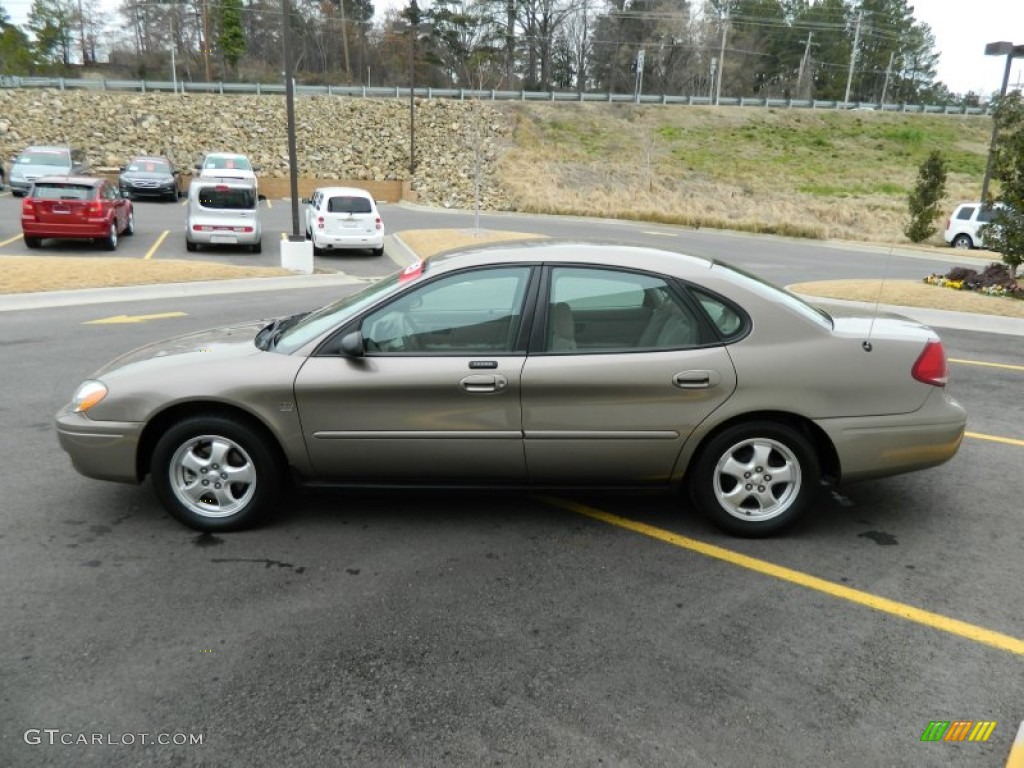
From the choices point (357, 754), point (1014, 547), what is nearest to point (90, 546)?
point (357, 754)

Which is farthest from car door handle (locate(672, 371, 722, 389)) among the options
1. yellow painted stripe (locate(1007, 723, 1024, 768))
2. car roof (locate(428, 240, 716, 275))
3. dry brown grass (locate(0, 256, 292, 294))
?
dry brown grass (locate(0, 256, 292, 294))

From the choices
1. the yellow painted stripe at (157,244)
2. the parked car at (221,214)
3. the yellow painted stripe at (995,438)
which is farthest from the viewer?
the parked car at (221,214)

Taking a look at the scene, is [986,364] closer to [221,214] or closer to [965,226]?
[221,214]

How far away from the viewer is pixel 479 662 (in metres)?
3.28

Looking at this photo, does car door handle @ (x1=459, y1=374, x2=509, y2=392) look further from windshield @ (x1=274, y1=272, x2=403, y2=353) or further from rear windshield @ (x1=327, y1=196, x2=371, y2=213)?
rear windshield @ (x1=327, y1=196, x2=371, y2=213)

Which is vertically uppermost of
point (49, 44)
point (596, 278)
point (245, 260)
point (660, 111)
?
point (49, 44)

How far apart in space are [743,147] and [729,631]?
59.5 meters

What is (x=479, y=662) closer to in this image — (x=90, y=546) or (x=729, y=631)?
(x=729, y=631)

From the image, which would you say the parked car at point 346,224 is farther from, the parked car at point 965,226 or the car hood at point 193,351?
the parked car at point 965,226

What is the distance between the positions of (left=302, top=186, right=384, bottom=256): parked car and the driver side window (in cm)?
1625

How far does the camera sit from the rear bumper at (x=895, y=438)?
433cm

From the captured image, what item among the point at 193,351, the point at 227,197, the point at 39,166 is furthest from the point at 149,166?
→ the point at 193,351

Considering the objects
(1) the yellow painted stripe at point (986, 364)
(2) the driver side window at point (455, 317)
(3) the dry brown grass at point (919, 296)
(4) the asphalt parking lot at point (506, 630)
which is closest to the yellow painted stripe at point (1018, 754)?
(4) the asphalt parking lot at point (506, 630)

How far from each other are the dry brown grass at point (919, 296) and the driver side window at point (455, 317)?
9825 millimetres
